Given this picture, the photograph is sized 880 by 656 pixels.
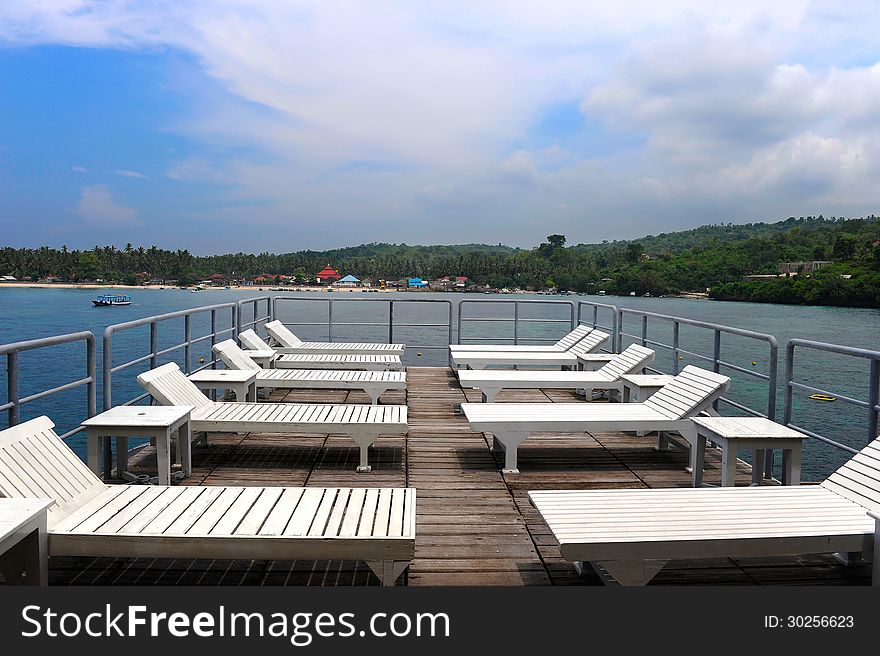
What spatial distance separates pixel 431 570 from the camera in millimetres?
2986

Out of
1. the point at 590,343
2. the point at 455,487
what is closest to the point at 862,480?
the point at 455,487

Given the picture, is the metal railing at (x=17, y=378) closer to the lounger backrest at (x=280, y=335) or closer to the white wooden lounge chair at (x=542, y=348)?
the lounger backrest at (x=280, y=335)

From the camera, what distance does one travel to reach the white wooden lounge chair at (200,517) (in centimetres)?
262

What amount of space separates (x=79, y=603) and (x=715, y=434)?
11.3 ft

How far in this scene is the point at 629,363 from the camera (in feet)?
22.1

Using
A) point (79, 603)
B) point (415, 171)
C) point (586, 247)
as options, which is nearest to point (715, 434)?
point (79, 603)

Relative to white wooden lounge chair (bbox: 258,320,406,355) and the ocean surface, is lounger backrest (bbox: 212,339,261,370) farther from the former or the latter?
white wooden lounge chair (bbox: 258,320,406,355)

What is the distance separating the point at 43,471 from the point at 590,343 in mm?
6496

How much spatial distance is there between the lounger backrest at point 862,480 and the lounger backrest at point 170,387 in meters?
4.09

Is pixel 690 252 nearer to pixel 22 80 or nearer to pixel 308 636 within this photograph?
pixel 308 636

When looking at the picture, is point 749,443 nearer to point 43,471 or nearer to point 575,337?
point 43,471

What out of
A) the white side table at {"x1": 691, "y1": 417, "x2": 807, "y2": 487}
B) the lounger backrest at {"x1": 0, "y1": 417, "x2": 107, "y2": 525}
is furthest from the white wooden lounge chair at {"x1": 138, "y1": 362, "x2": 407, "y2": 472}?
the white side table at {"x1": 691, "y1": 417, "x2": 807, "y2": 487}

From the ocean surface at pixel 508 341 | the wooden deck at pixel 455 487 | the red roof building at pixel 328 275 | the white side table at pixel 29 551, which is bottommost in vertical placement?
the ocean surface at pixel 508 341

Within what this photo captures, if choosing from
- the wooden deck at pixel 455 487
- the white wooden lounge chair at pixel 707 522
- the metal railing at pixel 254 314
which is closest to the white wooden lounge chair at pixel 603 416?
the wooden deck at pixel 455 487
